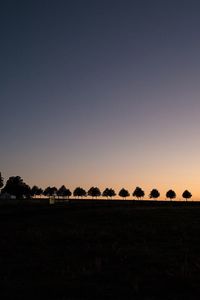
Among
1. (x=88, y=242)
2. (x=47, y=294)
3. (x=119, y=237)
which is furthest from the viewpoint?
(x=119, y=237)

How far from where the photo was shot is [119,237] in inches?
1085

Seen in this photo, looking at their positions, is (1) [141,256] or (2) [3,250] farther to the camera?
(2) [3,250]

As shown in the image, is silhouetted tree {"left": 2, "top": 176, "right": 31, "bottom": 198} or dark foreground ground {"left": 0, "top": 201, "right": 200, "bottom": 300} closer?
dark foreground ground {"left": 0, "top": 201, "right": 200, "bottom": 300}

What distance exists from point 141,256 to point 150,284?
5964 mm

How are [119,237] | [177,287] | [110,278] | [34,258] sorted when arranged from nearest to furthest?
[177,287] → [110,278] → [34,258] → [119,237]

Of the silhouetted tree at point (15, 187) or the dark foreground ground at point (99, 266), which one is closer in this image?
the dark foreground ground at point (99, 266)

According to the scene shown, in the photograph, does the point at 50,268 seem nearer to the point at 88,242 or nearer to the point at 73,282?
the point at 73,282

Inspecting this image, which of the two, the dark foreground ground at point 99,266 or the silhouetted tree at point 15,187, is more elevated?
the silhouetted tree at point 15,187

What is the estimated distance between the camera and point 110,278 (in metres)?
15.0

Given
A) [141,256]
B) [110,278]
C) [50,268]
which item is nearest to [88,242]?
[141,256]

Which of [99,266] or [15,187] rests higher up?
[15,187]

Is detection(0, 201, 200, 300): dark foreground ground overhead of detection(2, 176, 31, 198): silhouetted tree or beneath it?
beneath

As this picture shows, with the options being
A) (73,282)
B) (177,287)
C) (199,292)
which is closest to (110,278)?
(73,282)

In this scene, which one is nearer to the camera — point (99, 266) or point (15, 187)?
point (99, 266)
